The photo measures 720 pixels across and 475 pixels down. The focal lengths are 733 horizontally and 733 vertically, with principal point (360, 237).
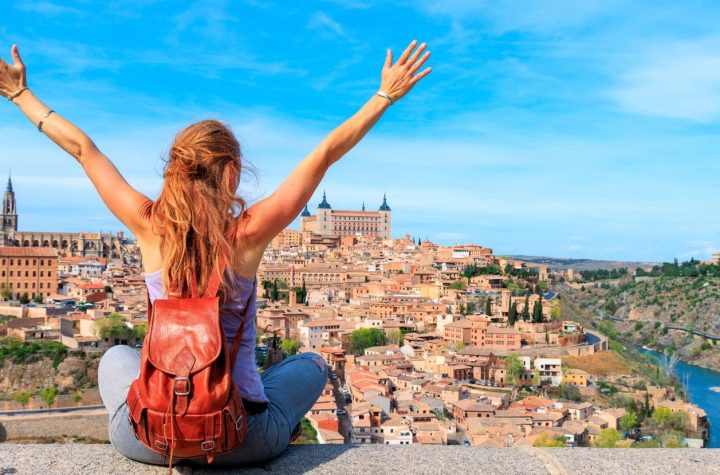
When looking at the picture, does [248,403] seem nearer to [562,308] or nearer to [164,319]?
[164,319]

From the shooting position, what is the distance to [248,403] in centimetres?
147

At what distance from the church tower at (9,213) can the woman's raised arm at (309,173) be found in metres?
45.7

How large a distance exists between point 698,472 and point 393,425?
39.3 ft

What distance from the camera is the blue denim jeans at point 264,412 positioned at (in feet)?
4.99

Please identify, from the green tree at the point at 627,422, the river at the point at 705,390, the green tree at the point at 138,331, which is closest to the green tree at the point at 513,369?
the green tree at the point at 627,422

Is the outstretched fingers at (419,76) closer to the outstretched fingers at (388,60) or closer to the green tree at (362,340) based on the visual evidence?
the outstretched fingers at (388,60)

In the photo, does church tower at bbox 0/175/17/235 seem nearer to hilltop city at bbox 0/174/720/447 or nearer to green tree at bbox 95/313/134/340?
hilltop city at bbox 0/174/720/447

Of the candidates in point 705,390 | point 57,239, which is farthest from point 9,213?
point 705,390

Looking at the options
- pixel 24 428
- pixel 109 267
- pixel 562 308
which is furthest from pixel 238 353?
pixel 109 267

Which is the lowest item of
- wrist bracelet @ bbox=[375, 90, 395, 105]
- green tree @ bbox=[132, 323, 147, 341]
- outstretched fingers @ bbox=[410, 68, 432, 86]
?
green tree @ bbox=[132, 323, 147, 341]

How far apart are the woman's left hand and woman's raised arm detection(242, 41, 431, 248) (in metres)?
0.67

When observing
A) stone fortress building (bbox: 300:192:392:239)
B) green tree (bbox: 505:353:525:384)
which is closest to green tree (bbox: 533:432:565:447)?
green tree (bbox: 505:353:525:384)

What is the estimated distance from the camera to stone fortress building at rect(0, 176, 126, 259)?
4181 centimetres

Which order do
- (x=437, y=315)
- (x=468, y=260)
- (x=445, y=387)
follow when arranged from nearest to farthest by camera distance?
1. (x=445, y=387)
2. (x=437, y=315)
3. (x=468, y=260)
